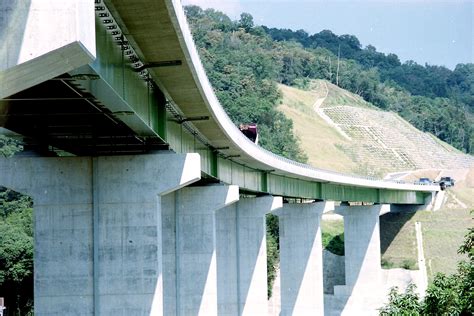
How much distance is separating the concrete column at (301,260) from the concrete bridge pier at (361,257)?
13.3 metres

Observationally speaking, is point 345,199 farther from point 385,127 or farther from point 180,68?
point 385,127

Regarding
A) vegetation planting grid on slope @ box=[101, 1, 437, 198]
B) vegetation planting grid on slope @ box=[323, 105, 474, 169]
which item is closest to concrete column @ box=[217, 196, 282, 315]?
vegetation planting grid on slope @ box=[101, 1, 437, 198]

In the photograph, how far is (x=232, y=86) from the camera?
167375 millimetres

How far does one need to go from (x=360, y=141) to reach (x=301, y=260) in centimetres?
11346

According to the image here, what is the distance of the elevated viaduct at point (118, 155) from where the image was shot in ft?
40.7

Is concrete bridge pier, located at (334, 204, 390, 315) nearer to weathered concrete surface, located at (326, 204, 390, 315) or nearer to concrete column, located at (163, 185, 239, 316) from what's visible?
weathered concrete surface, located at (326, 204, 390, 315)

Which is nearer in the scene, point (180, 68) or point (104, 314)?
point (180, 68)

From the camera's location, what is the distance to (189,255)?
132ft

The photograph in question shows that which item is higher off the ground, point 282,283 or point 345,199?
point 345,199

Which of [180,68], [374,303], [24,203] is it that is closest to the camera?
[180,68]

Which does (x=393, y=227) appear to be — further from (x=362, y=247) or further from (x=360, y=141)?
(x=360, y=141)

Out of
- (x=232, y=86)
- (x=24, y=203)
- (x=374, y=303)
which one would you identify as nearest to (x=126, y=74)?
(x=374, y=303)

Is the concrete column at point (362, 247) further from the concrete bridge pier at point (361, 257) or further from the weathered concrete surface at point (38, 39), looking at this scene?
the weathered concrete surface at point (38, 39)

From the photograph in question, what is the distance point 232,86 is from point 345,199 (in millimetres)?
94770
